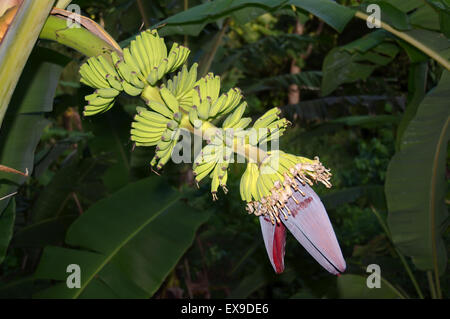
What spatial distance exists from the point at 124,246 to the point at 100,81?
990mm

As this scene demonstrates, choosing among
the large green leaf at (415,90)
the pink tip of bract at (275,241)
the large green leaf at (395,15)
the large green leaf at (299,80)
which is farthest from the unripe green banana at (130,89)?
the large green leaf at (299,80)

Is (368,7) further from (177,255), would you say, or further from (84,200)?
(84,200)

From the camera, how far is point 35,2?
435 millimetres

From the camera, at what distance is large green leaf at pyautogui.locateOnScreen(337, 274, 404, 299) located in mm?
1576

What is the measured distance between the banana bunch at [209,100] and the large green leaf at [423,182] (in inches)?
36.6

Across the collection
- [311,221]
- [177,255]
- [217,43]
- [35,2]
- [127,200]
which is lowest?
[311,221]

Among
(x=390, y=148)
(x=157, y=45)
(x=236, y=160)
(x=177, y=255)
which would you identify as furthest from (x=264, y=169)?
(x=390, y=148)

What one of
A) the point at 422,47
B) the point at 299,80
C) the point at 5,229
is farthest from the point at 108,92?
the point at 299,80

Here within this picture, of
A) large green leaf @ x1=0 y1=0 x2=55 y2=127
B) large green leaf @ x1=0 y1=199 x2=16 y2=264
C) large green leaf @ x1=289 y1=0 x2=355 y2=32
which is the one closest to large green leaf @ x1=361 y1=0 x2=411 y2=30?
large green leaf @ x1=289 y1=0 x2=355 y2=32

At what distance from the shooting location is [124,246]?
1.44 meters

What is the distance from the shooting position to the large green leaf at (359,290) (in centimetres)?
158

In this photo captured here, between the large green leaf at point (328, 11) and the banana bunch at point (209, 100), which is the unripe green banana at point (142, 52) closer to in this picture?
the banana bunch at point (209, 100)

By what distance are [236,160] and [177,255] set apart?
1004 millimetres

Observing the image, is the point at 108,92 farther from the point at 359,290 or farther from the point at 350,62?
the point at 359,290
